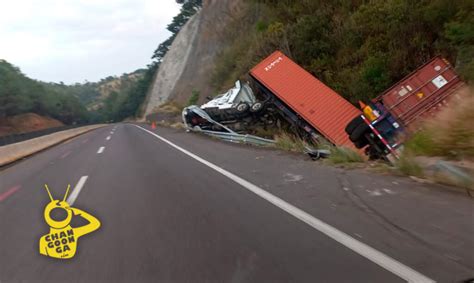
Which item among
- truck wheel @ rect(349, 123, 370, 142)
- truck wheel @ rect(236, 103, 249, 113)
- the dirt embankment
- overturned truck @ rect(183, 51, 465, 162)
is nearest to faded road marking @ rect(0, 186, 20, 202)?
overturned truck @ rect(183, 51, 465, 162)

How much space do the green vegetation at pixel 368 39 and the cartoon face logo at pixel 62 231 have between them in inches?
409

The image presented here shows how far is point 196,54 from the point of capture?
62.7 meters

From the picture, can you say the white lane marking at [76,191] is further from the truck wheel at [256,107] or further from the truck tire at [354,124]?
the truck wheel at [256,107]

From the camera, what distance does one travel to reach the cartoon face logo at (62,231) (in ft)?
17.5

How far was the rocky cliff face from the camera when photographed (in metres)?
51.0

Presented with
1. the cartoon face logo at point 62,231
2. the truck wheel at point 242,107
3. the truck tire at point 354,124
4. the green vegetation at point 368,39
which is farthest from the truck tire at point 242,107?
the cartoon face logo at point 62,231

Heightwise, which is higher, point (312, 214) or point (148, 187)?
point (148, 187)

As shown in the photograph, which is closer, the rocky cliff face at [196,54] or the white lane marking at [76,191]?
the white lane marking at [76,191]

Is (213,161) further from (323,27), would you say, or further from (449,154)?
(323,27)

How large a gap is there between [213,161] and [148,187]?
3510 mm

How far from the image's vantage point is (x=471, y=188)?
6.32 meters

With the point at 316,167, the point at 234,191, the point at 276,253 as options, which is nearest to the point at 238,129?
the point at 316,167

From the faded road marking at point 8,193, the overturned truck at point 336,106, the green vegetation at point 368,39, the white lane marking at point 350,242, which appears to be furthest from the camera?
the green vegetation at point 368,39

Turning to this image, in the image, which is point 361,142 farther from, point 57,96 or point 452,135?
point 57,96
